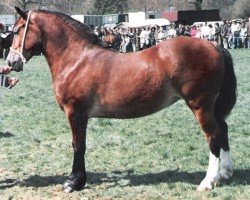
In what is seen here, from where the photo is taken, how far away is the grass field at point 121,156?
6.46m

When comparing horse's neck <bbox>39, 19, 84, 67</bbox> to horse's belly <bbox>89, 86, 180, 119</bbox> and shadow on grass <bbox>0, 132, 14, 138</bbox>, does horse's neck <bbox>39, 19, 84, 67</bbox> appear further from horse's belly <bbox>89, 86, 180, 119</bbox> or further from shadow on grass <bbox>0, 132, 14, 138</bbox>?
shadow on grass <bbox>0, 132, 14, 138</bbox>

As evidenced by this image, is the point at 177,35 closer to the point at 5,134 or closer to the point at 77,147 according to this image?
the point at 5,134

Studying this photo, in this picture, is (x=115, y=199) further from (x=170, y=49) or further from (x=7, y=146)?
(x=7, y=146)

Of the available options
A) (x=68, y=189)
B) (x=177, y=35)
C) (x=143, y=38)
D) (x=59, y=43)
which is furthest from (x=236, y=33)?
(x=68, y=189)

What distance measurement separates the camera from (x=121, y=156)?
8.17 meters

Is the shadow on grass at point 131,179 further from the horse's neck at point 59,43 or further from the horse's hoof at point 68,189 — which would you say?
the horse's neck at point 59,43

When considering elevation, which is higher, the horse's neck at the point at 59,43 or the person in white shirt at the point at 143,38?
the horse's neck at the point at 59,43

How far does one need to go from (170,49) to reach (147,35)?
3087 centimetres

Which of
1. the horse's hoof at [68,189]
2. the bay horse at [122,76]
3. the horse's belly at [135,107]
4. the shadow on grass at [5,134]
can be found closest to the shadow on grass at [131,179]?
the bay horse at [122,76]

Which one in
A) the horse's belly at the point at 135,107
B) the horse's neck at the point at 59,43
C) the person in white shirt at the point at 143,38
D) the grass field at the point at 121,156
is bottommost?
the person in white shirt at the point at 143,38

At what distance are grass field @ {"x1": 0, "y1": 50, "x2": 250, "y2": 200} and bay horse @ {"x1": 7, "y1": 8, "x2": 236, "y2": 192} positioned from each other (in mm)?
373

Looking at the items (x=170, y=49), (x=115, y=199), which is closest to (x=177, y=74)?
(x=170, y=49)

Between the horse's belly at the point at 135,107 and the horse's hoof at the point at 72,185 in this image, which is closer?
the horse's belly at the point at 135,107

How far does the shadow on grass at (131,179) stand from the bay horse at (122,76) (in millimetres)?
293
